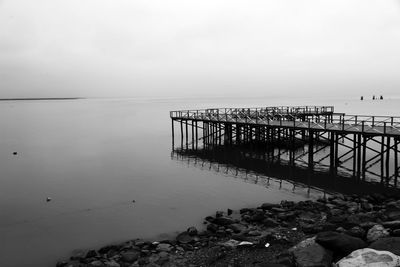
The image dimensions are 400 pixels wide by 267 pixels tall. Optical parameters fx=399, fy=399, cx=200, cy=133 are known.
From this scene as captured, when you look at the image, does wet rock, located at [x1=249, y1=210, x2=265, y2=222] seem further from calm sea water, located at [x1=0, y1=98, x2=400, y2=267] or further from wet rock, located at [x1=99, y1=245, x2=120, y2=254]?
wet rock, located at [x1=99, y1=245, x2=120, y2=254]

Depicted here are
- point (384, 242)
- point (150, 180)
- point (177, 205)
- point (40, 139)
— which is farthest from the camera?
point (40, 139)

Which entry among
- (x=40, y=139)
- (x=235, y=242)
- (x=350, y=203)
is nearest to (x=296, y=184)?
(x=350, y=203)

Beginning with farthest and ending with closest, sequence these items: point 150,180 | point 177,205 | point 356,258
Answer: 1. point 150,180
2. point 177,205
3. point 356,258

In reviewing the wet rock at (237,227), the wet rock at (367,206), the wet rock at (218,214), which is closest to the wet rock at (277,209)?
the wet rock at (218,214)

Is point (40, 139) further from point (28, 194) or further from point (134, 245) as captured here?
point (134, 245)

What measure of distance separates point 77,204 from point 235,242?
11.7 metres

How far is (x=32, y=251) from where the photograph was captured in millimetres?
15961

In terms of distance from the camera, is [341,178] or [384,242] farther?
[341,178]

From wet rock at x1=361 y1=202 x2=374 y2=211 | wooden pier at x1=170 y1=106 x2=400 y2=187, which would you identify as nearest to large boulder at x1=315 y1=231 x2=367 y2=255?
wet rock at x1=361 y1=202 x2=374 y2=211

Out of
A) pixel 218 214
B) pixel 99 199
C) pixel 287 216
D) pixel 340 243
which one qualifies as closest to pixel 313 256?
pixel 340 243

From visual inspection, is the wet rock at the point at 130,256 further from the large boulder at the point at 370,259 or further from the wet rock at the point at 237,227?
the large boulder at the point at 370,259

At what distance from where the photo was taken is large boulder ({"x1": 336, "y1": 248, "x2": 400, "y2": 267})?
8.74 meters

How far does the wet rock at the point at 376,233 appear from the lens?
11.3 meters

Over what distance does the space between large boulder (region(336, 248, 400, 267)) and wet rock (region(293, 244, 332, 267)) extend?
0.50 m
